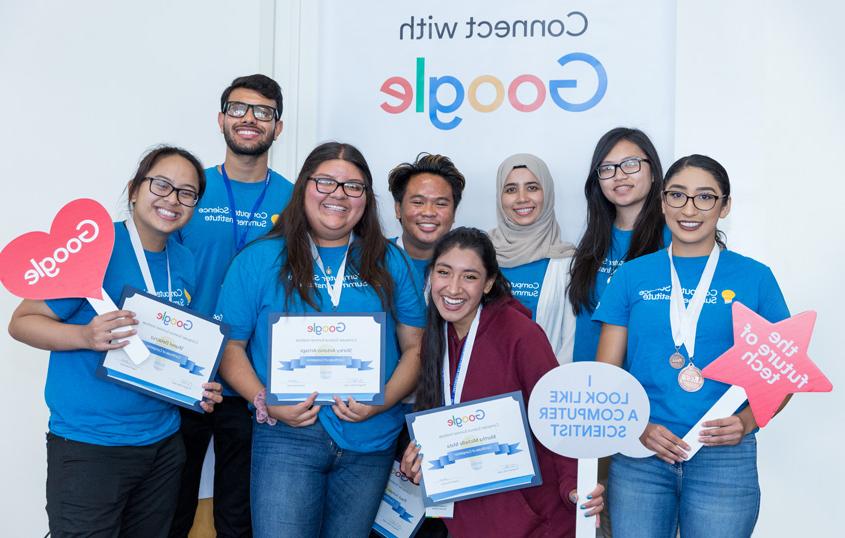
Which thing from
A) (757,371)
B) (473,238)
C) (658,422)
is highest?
(473,238)

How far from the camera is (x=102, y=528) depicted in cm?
235

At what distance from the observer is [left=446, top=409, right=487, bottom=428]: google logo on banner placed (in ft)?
7.89

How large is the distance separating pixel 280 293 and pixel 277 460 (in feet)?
1.75

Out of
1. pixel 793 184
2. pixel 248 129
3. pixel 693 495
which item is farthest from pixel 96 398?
pixel 793 184

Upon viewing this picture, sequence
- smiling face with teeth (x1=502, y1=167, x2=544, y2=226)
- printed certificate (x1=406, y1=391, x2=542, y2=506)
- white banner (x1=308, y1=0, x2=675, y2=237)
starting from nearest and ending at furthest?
printed certificate (x1=406, y1=391, x2=542, y2=506) < smiling face with teeth (x1=502, y1=167, x2=544, y2=226) < white banner (x1=308, y1=0, x2=675, y2=237)

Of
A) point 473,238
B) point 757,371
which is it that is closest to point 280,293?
point 473,238

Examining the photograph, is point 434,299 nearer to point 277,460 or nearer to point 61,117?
point 277,460

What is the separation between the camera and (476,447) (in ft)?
7.94

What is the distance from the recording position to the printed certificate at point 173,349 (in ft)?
8.03

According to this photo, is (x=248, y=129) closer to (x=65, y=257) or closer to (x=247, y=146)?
(x=247, y=146)

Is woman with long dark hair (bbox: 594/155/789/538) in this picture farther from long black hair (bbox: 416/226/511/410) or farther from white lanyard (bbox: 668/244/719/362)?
long black hair (bbox: 416/226/511/410)

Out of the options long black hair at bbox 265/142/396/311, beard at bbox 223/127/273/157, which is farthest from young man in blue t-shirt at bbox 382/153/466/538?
beard at bbox 223/127/273/157

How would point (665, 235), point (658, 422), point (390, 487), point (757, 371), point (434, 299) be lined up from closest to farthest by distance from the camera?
point (757, 371) < point (658, 422) < point (434, 299) < point (390, 487) < point (665, 235)

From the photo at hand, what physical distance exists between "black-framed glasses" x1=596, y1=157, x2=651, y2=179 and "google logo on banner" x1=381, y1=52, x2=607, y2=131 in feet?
2.97
